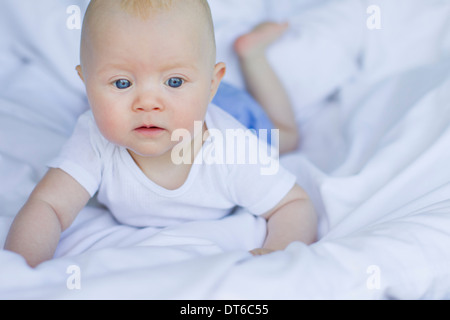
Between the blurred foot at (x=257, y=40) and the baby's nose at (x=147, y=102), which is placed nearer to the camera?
the baby's nose at (x=147, y=102)

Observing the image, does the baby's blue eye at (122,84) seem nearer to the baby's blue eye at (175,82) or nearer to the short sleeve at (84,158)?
the baby's blue eye at (175,82)

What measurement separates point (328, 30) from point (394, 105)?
0.98 ft

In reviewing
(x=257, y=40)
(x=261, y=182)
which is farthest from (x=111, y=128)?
(x=257, y=40)

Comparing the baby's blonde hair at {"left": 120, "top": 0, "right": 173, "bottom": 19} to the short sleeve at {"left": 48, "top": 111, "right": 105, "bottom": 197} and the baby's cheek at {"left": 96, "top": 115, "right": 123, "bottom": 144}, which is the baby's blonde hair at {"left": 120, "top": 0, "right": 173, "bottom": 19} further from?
the short sleeve at {"left": 48, "top": 111, "right": 105, "bottom": 197}

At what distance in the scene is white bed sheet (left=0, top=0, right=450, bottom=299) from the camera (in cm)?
70

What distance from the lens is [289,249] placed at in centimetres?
79

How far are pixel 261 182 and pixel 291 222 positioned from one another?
0.29 feet

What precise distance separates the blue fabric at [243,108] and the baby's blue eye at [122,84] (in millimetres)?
416

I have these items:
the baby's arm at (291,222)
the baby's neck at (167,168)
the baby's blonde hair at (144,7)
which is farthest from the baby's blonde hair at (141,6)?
the baby's arm at (291,222)

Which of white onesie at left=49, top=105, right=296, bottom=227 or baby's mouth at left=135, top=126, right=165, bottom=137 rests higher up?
baby's mouth at left=135, top=126, right=165, bottom=137

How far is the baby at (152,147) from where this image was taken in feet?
2.60

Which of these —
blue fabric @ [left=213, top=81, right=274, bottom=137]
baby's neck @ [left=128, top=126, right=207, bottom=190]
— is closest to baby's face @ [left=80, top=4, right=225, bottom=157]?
baby's neck @ [left=128, top=126, right=207, bottom=190]

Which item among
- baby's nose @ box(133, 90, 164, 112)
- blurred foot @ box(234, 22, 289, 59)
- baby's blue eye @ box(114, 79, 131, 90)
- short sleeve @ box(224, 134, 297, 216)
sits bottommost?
short sleeve @ box(224, 134, 297, 216)
